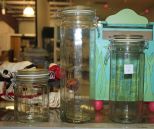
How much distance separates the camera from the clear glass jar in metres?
0.80

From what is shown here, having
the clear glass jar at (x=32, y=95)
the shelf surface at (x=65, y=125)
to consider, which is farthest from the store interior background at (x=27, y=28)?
the shelf surface at (x=65, y=125)

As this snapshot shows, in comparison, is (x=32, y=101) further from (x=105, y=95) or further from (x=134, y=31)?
(x=134, y=31)

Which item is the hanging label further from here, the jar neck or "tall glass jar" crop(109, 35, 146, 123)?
the jar neck

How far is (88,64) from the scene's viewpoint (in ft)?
2.83

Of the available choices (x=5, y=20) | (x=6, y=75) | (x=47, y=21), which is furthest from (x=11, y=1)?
(x=6, y=75)

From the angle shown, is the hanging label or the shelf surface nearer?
the shelf surface

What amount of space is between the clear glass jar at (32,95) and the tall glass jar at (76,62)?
2.3 inches

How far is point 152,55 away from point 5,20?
151 inches

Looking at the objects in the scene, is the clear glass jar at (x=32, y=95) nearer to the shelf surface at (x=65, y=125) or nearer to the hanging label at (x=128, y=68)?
the shelf surface at (x=65, y=125)

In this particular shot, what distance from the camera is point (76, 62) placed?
855 mm

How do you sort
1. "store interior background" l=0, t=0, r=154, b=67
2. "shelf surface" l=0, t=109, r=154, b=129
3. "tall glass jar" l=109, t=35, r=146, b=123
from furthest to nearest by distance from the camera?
"store interior background" l=0, t=0, r=154, b=67
"tall glass jar" l=109, t=35, r=146, b=123
"shelf surface" l=0, t=109, r=154, b=129

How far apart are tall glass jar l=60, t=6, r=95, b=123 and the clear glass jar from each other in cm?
6

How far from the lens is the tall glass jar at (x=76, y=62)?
833 mm

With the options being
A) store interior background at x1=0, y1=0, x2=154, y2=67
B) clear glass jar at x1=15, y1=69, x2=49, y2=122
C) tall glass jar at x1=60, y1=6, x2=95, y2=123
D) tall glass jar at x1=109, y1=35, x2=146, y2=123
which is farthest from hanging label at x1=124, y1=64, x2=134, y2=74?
store interior background at x1=0, y1=0, x2=154, y2=67
